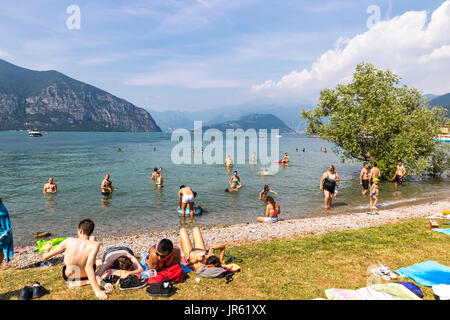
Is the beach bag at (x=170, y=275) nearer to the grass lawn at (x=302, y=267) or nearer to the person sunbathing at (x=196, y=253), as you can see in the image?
the grass lawn at (x=302, y=267)

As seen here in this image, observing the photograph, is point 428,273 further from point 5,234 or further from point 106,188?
point 106,188

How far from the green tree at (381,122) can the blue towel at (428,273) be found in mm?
19348

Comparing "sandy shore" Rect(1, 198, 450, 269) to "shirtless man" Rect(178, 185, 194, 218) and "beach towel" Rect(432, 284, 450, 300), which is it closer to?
"shirtless man" Rect(178, 185, 194, 218)

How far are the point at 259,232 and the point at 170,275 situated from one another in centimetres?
617

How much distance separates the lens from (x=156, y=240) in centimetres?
1149

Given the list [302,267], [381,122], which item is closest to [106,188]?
[302,267]

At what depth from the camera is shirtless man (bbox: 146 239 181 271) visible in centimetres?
666

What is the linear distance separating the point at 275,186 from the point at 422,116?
15.1 metres

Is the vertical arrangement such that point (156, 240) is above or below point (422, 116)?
below

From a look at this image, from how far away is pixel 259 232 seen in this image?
12008 millimetres

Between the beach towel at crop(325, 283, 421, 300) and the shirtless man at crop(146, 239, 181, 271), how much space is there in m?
3.63

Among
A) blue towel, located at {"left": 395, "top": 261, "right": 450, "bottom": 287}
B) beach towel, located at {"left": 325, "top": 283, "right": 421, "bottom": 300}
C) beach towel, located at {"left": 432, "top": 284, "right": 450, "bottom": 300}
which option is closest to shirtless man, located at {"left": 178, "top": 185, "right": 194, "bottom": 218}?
beach towel, located at {"left": 325, "top": 283, "right": 421, "bottom": 300}

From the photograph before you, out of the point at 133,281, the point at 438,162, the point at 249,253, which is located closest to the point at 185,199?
the point at 249,253
